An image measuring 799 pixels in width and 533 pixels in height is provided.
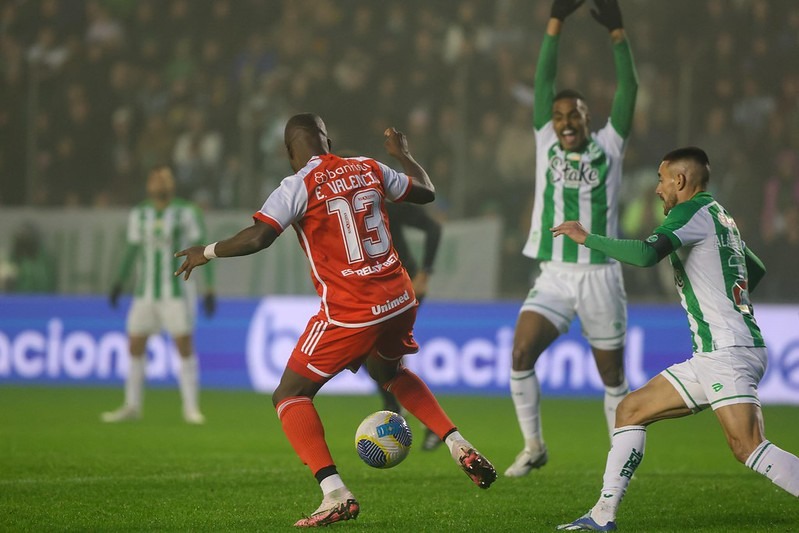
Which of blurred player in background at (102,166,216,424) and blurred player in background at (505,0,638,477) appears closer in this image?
blurred player in background at (505,0,638,477)

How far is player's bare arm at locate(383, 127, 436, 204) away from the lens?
6.10 m

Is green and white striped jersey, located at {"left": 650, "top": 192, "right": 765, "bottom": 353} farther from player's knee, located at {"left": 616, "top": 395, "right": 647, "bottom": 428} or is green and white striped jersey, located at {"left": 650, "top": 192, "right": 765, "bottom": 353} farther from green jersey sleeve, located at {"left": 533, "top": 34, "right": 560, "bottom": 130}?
green jersey sleeve, located at {"left": 533, "top": 34, "right": 560, "bottom": 130}

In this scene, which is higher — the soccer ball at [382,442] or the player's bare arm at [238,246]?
the player's bare arm at [238,246]

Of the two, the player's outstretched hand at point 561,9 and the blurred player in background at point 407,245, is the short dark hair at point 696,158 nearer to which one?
the player's outstretched hand at point 561,9

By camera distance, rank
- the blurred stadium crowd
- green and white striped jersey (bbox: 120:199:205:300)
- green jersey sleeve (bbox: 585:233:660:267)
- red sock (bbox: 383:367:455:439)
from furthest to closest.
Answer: the blurred stadium crowd < green and white striped jersey (bbox: 120:199:205:300) < red sock (bbox: 383:367:455:439) < green jersey sleeve (bbox: 585:233:660:267)

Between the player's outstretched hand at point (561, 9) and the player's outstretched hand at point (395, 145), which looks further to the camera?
the player's outstretched hand at point (561, 9)

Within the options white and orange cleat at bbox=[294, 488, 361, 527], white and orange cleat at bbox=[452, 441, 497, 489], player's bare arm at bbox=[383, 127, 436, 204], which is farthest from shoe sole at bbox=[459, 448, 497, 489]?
player's bare arm at bbox=[383, 127, 436, 204]

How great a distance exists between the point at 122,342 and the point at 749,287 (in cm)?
950

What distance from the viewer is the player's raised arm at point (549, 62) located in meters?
7.53

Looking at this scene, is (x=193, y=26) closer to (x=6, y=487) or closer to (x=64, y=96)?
(x=64, y=96)

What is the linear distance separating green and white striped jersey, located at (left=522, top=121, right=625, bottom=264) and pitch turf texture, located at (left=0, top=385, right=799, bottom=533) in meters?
1.52

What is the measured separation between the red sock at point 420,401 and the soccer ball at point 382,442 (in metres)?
0.16

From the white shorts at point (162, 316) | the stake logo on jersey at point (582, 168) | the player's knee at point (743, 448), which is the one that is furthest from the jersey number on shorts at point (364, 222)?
the white shorts at point (162, 316)

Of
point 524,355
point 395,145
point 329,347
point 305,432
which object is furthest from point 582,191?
point 305,432
